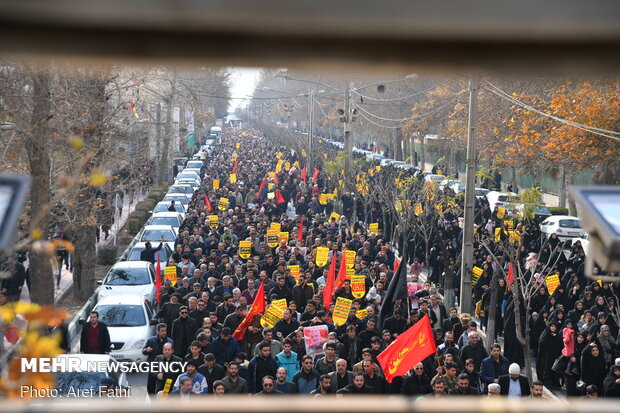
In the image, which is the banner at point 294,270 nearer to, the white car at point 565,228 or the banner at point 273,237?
the banner at point 273,237

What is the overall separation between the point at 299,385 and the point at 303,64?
8.42m

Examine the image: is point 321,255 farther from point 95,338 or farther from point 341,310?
point 95,338

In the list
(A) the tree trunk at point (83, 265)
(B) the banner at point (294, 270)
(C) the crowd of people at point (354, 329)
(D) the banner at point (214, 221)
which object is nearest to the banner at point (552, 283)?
(C) the crowd of people at point (354, 329)

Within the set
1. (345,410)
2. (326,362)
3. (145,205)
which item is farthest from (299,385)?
(145,205)

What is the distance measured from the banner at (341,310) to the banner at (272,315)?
795 mm

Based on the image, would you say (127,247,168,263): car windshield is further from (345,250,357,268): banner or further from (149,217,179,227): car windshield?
(149,217,179,227): car windshield

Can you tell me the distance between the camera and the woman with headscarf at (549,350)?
13852 millimetres

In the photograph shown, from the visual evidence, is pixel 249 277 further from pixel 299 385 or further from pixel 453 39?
pixel 453 39

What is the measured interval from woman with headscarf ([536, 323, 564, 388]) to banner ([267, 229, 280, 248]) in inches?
335

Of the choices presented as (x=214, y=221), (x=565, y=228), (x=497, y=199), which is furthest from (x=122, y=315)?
(x=497, y=199)

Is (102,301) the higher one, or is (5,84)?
(5,84)

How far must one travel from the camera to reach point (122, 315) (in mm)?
15383

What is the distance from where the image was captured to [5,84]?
42.3ft

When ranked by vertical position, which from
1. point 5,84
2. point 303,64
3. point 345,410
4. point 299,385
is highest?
point 5,84
